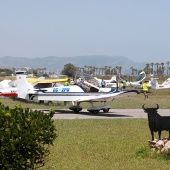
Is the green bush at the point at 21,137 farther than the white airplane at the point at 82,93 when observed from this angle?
No

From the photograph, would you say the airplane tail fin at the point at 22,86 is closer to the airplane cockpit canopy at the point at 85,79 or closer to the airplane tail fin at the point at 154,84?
the airplane cockpit canopy at the point at 85,79

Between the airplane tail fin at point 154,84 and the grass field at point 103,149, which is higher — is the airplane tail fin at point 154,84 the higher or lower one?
the lower one

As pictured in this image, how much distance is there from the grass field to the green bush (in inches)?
78.7

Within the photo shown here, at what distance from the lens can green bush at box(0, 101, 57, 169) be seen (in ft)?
21.2

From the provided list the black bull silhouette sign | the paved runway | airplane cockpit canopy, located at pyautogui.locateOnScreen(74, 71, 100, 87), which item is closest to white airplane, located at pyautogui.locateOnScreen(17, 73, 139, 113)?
airplane cockpit canopy, located at pyautogui.locateOnScreen(74, 71, 100, 87)

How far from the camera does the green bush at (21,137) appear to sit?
6.45 metres

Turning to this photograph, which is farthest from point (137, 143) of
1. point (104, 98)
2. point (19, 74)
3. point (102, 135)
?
point (19, 74)

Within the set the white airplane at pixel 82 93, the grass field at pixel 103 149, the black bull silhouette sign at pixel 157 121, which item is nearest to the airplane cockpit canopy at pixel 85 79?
the white airplane at pixel 82 93

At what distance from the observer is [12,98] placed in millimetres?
33375

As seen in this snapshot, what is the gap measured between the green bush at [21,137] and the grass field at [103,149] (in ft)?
6.56

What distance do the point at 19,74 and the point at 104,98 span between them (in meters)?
7.60

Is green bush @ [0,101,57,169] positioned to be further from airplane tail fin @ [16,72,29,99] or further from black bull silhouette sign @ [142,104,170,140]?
airplane tail fin @ [16,72,29,99]

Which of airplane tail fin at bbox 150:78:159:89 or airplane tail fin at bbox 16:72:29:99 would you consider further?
airplane tail fin at bbox 150:78:159:89

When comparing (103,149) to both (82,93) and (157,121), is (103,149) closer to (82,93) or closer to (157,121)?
(157,121)
